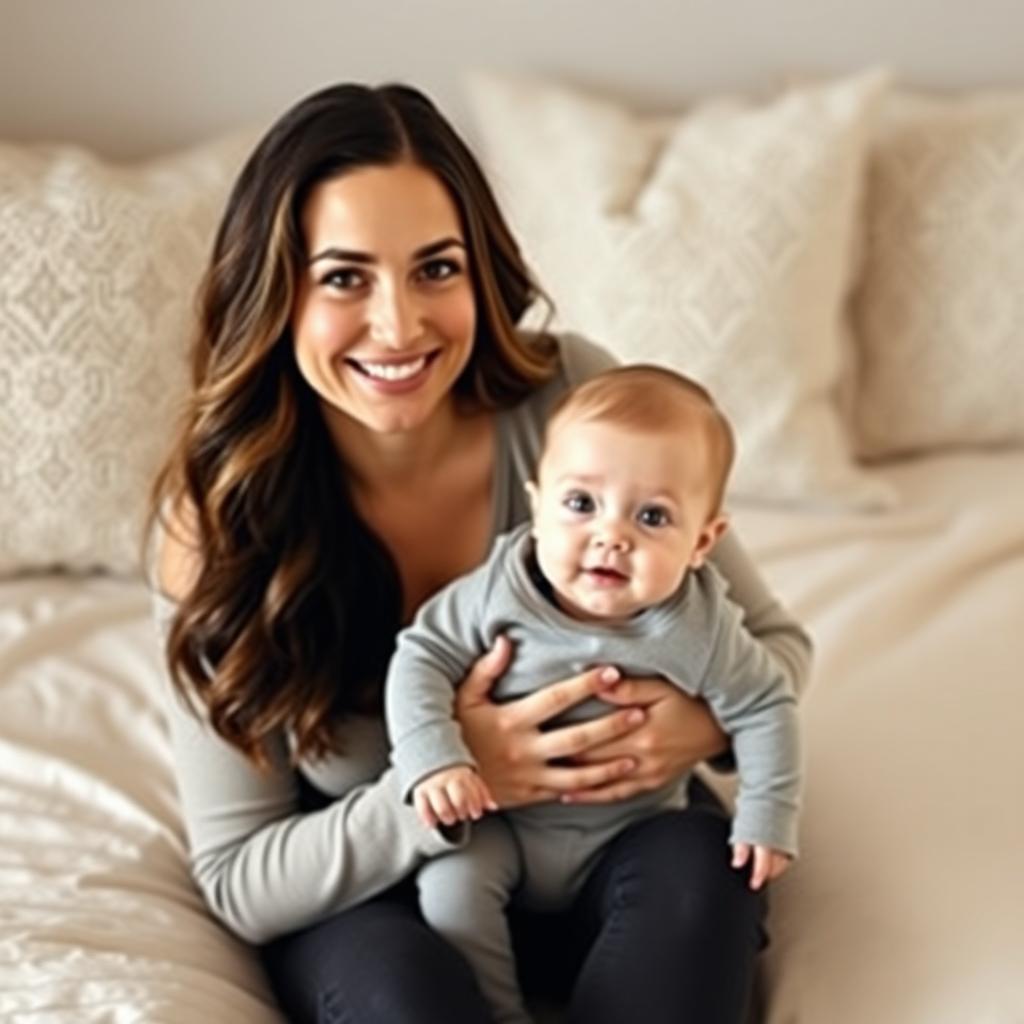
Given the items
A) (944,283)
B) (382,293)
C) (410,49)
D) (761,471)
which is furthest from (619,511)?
(410,49)

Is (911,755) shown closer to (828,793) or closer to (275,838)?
(828,793)

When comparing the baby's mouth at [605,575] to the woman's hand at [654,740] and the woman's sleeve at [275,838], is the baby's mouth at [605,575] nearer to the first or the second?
the woman's hand at [654,740]

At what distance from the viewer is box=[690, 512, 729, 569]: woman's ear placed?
1496mm

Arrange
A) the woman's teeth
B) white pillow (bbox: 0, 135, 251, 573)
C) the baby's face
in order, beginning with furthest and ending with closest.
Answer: white pillow (bbox: 0, 135, 251, 573) → the woman's teeth → the baby's face

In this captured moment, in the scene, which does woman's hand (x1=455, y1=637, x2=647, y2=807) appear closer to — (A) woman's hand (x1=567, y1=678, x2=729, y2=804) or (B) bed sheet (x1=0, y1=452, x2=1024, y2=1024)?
(A) woman's hand (x1=567, y1=678, x2=729, y2=804)

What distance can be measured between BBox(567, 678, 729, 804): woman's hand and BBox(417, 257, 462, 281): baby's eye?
0.33m

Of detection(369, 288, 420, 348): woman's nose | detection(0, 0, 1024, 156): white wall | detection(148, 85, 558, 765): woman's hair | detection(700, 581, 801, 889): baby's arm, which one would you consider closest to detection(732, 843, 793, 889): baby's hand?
detection(700, 581, 801, 889): baby's arm

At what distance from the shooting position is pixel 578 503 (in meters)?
1.46

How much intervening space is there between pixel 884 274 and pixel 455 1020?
45.8 inches

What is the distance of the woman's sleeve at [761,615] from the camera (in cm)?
166

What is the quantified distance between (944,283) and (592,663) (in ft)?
3.13

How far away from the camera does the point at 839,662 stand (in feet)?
6.48

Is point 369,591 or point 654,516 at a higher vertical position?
point 654,516

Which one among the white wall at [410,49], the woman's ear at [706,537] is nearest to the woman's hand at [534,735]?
the woman's ear at [706,537]
